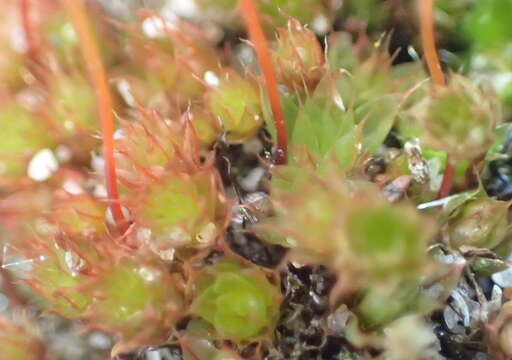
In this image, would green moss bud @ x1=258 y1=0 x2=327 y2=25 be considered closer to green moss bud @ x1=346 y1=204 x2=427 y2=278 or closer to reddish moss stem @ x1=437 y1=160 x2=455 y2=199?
reddish moss stem @ x1=437 y1=160 x2=455 y2=199

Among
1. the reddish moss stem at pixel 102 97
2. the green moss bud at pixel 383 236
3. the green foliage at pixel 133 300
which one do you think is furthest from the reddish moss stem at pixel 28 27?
the green moss bud at pixel 383 236

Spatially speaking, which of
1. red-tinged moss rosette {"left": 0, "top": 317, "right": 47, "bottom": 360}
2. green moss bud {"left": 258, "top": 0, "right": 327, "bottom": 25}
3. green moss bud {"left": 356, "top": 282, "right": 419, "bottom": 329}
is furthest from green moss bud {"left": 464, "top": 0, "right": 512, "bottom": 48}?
red-tinged moss rosette {"left": 0, "top": 317, "right": 47, "bottom": 360}

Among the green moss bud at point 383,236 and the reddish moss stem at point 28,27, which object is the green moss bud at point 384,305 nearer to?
the green moss bud at point 383,236

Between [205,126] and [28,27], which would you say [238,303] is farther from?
[28,27]

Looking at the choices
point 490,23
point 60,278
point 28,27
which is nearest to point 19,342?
point 60,278

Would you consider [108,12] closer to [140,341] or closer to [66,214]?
[66,214]
